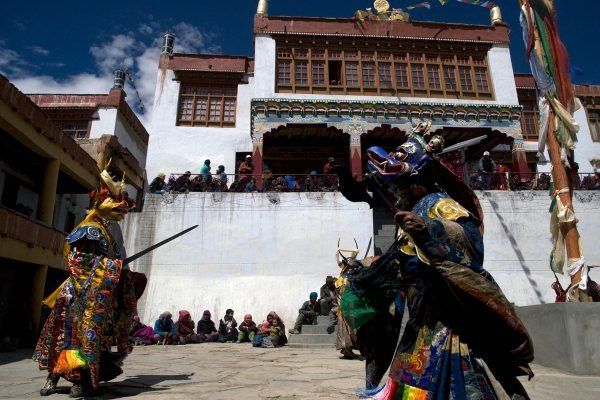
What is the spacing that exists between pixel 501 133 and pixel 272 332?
12.7 metres

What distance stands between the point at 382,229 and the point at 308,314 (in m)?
4.12

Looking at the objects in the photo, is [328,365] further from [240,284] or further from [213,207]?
[213,207]

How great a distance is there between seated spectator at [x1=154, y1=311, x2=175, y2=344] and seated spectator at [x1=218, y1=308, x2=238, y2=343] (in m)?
1.34

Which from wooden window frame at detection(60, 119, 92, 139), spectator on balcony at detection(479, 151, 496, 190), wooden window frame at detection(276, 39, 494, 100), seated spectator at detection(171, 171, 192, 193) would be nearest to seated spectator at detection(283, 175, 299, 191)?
seated spectator at detection(171, 171, 192, 193)

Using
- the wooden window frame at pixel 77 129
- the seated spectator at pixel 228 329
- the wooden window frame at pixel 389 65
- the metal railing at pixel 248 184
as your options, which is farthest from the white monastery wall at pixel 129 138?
the seated spectator at pixel 228 329

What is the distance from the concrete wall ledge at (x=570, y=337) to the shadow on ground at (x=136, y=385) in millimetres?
4956

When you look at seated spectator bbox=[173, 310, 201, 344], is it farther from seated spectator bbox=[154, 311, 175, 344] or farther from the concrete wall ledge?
the concrete wall ledge

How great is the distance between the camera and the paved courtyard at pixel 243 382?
155 inches

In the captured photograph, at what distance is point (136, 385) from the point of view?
448 cm

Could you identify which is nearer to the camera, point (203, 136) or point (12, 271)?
point (12, 271)

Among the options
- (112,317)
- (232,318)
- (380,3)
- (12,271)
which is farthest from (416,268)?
(380,3)

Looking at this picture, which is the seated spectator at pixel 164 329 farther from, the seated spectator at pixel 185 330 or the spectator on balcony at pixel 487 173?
the spectator on balcony at pixel 487 173

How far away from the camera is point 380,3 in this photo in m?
19.5

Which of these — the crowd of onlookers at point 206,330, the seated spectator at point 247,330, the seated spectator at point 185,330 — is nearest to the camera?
the crowd of onlookers at point 206,330
